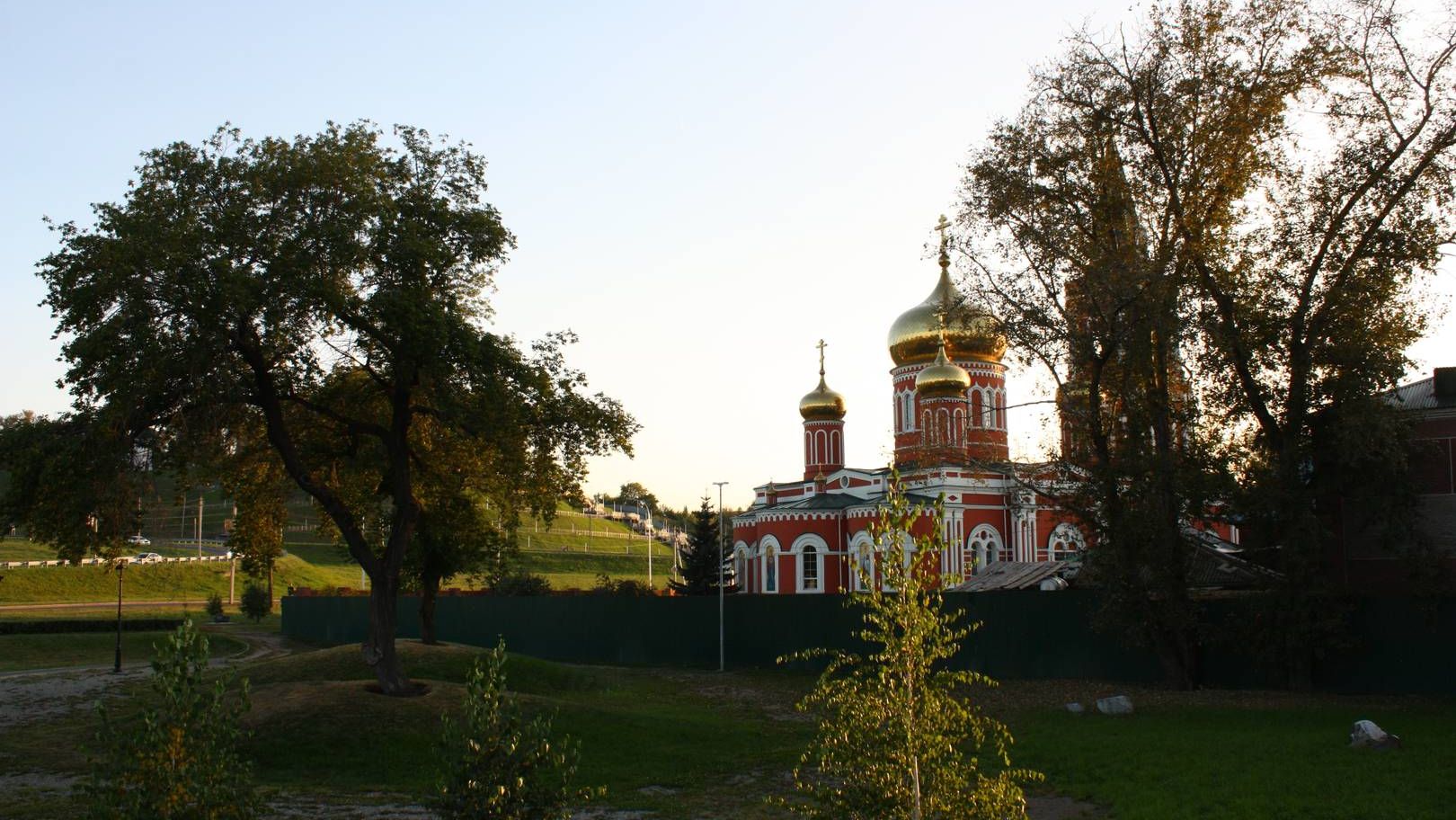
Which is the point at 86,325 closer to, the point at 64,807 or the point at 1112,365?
the point at 64,807

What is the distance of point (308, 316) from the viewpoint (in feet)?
56.0

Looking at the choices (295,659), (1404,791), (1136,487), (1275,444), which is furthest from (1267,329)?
(295,659)

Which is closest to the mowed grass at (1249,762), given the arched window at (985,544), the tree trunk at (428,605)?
the tree trunk at (428,605)

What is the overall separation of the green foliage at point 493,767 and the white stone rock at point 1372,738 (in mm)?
10167

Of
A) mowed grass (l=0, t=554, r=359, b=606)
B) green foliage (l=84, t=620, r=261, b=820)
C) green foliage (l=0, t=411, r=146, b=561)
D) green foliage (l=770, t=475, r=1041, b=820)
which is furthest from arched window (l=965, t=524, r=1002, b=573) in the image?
mowed grass (l=0, t=554, r=359, b=606)

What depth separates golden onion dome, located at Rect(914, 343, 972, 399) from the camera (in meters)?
42.6

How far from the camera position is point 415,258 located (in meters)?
16.8

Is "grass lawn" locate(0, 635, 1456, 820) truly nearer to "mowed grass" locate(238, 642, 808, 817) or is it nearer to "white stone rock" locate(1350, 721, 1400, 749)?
"mowed grass" locate(238, 642, 808, 817)

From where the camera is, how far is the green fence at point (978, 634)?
1823 cm

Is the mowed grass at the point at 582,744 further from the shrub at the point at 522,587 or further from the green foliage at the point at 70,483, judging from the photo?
the shrub at the point at 522,587

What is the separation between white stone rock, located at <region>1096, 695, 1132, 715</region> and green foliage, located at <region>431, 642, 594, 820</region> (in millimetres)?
12561

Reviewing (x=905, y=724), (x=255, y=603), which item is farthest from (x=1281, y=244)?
(x=255, y=603)

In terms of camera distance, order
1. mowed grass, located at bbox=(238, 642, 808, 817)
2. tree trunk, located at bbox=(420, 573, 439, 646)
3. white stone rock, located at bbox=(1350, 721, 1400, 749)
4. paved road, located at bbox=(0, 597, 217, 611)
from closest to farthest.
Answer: white stone rock, located at bbox=(1350, 721, 1400, 749) → mowed grass, located at bbox=(238, 642, 808, 817) → tree trunk, located at bbox=(420, 573, 439, 646) → paved road, located at bbox=(0, 597, 217, 611)

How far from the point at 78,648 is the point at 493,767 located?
37936mm
